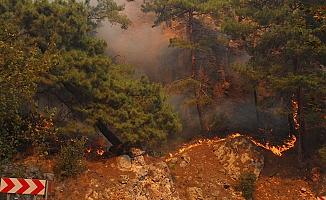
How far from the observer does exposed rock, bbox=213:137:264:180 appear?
20.4 metres

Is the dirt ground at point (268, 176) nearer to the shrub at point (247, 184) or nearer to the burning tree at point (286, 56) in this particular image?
the shrub at point (247, 184)

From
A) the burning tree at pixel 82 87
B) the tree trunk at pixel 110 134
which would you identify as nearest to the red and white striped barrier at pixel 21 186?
the burning tree at pixel 82 87

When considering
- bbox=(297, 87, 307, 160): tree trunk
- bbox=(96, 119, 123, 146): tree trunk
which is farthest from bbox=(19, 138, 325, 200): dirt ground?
bbox=(96, 119, 123, 146): tree trunk

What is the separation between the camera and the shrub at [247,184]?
19.0 meters

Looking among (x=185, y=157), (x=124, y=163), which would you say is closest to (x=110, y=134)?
A: (x=124, y=163)

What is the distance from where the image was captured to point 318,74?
19000mm

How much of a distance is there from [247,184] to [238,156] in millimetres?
2277

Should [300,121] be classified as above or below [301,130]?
above

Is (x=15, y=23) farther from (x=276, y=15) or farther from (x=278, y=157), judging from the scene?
(x=278, y=157)

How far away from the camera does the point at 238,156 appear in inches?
826

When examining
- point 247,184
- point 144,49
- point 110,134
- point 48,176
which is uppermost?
point 48,176

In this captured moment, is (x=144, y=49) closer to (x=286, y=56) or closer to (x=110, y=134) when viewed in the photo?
(x=286, y=56)

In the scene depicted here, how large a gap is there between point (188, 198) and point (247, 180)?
3.59 metres

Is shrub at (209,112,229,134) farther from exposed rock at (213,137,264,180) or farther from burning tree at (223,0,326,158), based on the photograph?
burning tree at (223,0,326,158)
